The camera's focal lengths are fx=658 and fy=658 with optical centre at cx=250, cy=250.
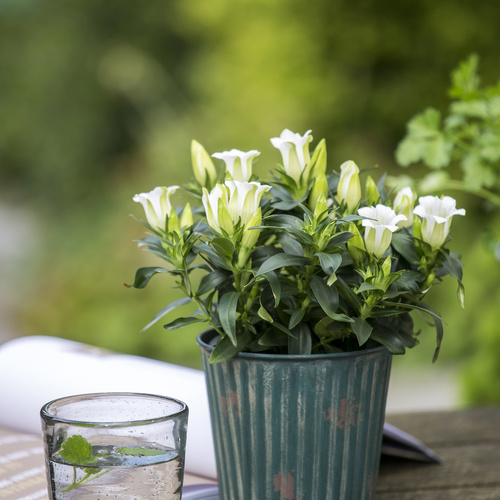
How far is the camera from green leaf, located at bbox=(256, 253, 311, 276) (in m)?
0.49

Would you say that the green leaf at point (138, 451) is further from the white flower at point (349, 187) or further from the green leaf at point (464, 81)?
the green leaf at point (464, 81)

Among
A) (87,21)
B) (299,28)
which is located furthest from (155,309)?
(87,21)

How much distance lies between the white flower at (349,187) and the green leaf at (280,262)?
0.08 meters

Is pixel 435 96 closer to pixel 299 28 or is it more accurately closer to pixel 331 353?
pixel 299 28

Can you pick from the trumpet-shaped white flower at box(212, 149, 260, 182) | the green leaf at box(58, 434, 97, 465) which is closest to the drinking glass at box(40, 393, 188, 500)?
the green leaf at box(58, 434, 97, 465)

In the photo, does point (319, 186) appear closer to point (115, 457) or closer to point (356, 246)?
point (356, 246)

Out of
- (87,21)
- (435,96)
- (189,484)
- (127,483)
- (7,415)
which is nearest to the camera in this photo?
(127,483)

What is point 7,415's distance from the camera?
31.8 inches

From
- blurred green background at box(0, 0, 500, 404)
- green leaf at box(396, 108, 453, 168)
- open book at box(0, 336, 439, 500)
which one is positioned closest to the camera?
open book at box(0, 336, 439, 500)

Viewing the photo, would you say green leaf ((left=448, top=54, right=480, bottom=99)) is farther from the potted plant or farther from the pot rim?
the pot rim

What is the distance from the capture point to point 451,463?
2.60ft

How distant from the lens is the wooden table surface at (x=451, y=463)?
0.70 m

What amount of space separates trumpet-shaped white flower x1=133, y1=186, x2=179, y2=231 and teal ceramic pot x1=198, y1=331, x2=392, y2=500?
0.11 m

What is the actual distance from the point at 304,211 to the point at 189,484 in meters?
0.30
